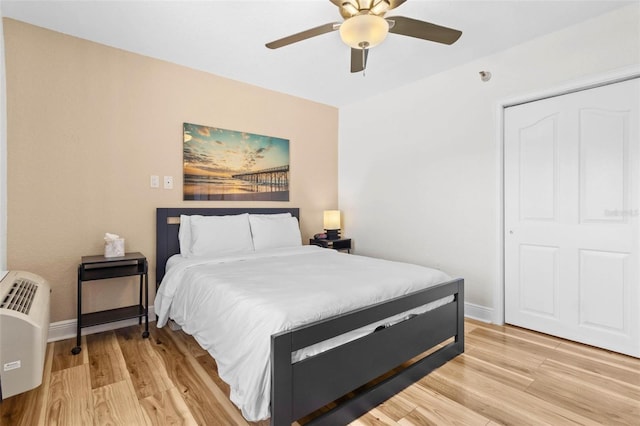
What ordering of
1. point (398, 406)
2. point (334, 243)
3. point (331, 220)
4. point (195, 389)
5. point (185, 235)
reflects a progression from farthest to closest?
point (331, 220)
point (334, 243)
point (185, 235)
point (195, 389)
point (398, 406)

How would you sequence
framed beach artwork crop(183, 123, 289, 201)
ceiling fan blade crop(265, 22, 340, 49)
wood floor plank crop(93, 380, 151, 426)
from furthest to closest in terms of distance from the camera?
1. framed beach artwork crop(183, 123, 289, 201)
2. ceiling fan blade crop(265, 22, 340, 49)
3. wood floor plank crop(93, 380, 151, 426)

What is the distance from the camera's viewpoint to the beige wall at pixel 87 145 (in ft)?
8.48

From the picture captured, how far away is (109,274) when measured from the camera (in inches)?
104

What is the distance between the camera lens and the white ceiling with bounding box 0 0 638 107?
2.35 m

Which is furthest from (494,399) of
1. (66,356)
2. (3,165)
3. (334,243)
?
(3,165)

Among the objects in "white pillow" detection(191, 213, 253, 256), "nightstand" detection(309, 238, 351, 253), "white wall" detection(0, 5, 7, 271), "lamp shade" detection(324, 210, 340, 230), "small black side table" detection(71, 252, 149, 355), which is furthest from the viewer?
"lamp shade" detection(324, 210, 340, 230)

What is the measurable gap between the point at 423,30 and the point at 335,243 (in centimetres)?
272

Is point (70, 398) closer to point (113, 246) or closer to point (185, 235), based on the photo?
point (113, 246)

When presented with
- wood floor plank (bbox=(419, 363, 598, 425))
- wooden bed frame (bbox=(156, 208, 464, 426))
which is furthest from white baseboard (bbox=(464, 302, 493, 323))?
wood floor plank (bbox=(419, 363, 598, 425))

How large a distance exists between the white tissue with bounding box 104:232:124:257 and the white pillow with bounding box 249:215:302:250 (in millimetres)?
1213

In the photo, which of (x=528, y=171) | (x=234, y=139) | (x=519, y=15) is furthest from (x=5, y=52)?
(x=528, y=171)

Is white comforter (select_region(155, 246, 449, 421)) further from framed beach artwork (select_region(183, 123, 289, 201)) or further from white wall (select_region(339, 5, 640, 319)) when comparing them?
white wall (select_region(339, 5, 640, 319))

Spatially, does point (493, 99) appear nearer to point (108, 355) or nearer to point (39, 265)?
point (108, 355)

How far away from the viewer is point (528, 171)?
2.92 meters
